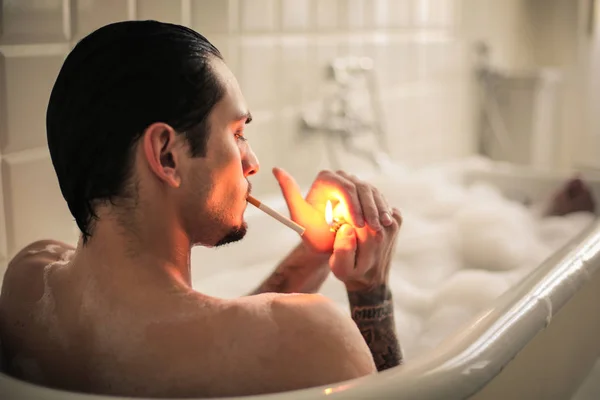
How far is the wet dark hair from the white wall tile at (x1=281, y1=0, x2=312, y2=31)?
1274 mm

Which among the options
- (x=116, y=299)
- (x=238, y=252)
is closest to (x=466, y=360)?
(x=116, y=299)

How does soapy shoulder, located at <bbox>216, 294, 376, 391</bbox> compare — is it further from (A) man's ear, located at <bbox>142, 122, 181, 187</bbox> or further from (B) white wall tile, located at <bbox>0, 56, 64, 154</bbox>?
(B) white wall tile, located at <bbox>0, 56, 64, 154</bbox>

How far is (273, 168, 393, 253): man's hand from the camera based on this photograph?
1.01 meters

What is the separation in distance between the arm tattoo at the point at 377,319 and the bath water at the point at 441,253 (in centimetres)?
29

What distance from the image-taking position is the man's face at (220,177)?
795 mm

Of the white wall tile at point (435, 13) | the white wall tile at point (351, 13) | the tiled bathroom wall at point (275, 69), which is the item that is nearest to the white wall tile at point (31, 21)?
the tiled bathroom wall at point (275, 69)

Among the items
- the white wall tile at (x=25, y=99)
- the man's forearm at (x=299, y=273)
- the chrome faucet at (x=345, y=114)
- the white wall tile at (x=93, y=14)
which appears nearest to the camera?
the man's forearm at (x=299, y=273)

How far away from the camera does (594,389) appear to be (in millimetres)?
1470

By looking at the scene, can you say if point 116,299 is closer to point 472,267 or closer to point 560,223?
point 472,267

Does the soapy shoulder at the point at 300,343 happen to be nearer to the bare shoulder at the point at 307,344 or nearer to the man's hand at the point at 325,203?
the bare shoulder at the point at 307,344

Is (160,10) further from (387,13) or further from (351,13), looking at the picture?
(387,13)

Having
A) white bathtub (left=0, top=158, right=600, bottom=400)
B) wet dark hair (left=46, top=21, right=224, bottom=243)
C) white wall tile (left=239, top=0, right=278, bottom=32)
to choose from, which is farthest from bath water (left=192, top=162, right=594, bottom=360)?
wet dark hair (left=46, top=21, right=224, bottom=243)

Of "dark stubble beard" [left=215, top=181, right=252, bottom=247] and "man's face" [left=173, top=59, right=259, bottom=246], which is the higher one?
"man's face" [left=173, top=59, right=259, bottom=246]

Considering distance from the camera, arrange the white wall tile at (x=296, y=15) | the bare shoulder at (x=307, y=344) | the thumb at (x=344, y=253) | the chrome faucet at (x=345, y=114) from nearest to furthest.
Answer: the bare shoulder at (x=307, y=344) → the thumb at (x=344, y=253) → the white wall tile at (x=296, y=15) → the chrome faucet at (x=345, y=114)
